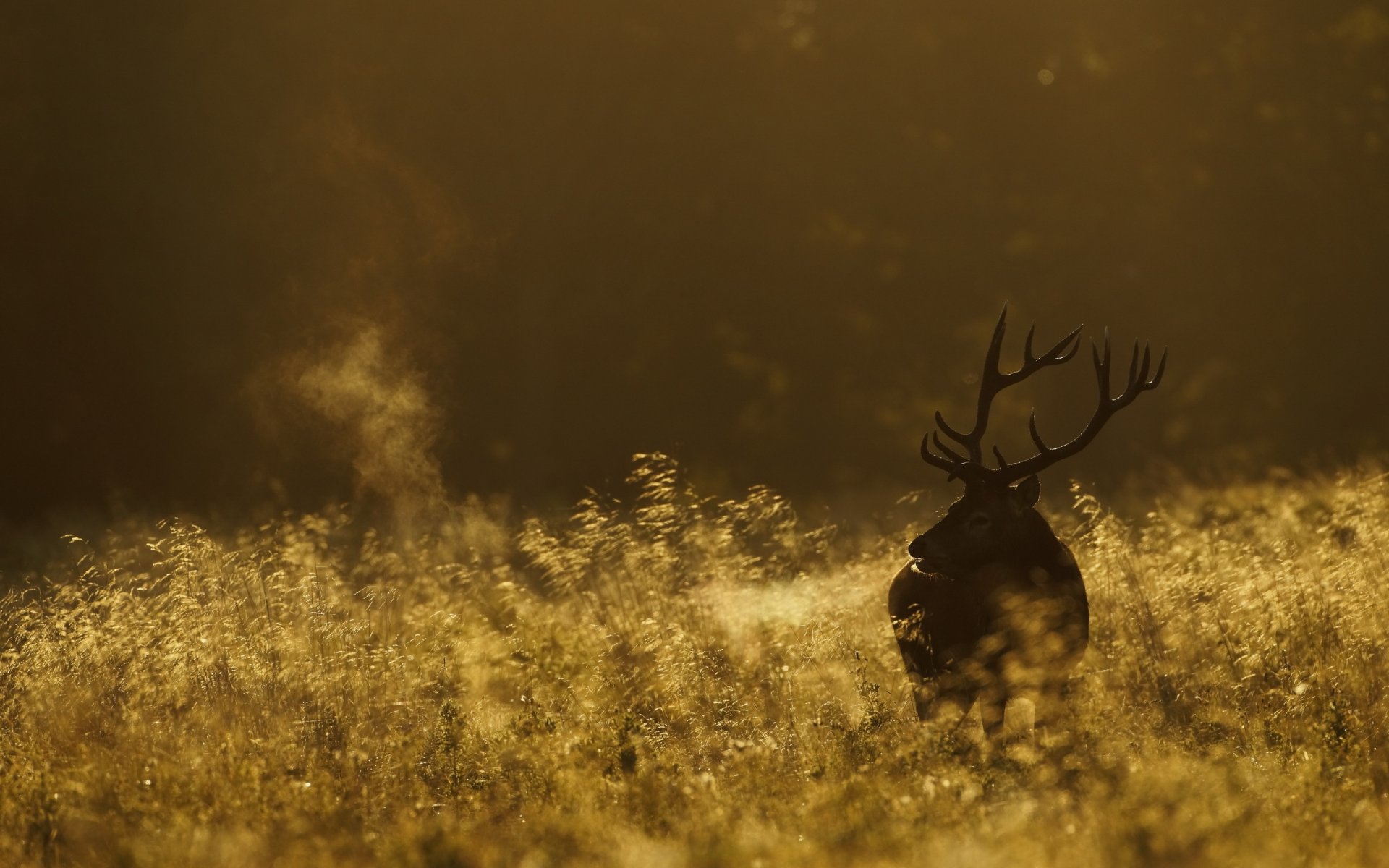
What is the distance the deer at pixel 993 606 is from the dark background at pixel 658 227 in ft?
59.7

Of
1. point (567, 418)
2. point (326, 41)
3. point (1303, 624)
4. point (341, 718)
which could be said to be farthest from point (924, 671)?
point (326, 41)

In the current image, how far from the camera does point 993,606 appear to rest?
21.6 ft

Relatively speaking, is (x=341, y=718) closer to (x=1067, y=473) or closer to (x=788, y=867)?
(x=788, y=867)

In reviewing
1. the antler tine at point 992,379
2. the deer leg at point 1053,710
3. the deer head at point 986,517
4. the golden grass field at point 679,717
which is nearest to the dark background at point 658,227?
the golden grass field at point 679,717

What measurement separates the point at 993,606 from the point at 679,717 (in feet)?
5.55

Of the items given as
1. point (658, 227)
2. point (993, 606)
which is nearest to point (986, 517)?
point (993, 606)

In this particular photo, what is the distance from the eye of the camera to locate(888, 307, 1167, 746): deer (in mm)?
6395

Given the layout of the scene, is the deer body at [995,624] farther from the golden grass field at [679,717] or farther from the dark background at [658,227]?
the dark background at [658,227]

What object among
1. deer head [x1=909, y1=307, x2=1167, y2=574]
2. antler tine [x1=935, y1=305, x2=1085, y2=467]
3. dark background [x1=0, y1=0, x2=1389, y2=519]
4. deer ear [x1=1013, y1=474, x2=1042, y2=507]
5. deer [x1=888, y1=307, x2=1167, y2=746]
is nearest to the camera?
deer [x1=888, y1=307, x2=1167, y2=746]

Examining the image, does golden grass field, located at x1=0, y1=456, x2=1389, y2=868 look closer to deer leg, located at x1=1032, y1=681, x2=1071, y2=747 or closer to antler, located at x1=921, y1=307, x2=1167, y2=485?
deer leg, located at x1=1032, y1=681, x2=1071, y2=747

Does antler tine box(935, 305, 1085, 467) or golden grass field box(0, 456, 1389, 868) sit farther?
antler tine box(935, 305, 1085, 467)

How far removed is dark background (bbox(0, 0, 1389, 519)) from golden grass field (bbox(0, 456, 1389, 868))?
1623 cm

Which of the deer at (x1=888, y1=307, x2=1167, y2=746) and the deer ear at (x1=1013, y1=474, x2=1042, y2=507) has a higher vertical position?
the deer ear at (x1=1013, y1=474, x2=1042, y2=507)

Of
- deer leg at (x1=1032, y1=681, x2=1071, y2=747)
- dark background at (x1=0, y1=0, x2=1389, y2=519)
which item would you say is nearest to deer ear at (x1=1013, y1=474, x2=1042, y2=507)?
deer leg at (x1=1032, y1=681, x2=1071, y2=747)
